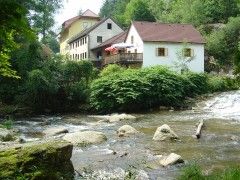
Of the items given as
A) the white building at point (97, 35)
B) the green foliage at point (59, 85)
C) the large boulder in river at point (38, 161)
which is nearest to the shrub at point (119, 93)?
the green foliage at point (59, 85)

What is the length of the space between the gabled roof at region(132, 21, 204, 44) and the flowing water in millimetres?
17964

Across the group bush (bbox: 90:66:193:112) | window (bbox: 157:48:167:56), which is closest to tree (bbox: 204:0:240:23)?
window (bbox: 157:48:167:56)

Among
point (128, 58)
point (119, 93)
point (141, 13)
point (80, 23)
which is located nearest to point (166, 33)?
point (128, 58)

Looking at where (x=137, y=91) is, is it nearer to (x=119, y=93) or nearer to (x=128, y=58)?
(x=119, y=93)

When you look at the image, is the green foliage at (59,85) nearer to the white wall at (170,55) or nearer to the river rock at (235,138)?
the white wall at (170,55)

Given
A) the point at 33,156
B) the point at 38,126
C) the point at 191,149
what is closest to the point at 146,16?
the point at 38,126

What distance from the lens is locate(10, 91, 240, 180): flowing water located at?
11.0m

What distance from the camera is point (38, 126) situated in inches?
885

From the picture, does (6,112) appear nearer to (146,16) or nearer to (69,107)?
(69,107)

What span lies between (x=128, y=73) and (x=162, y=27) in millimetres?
16284

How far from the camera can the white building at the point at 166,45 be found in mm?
42219

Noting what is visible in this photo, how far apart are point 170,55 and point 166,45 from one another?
1.19 meters

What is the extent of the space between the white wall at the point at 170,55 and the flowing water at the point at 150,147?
54.3 ft

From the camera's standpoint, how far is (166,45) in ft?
141
